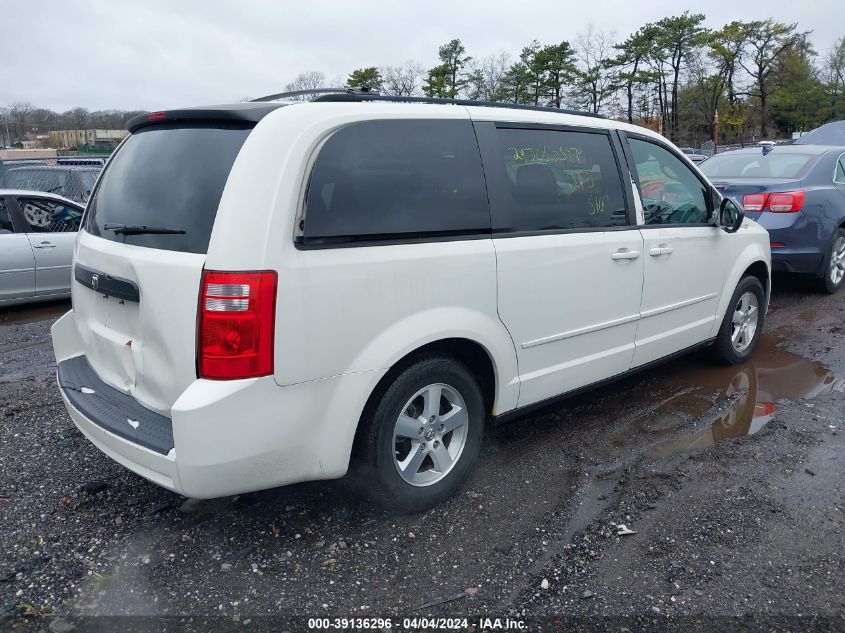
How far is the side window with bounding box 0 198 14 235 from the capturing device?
7477mm

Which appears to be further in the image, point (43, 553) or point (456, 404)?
point (456, 404)

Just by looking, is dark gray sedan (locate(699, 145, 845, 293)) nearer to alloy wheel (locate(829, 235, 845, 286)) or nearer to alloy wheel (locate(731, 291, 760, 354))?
alloy wheel (locate(829, 235, 845, 286))

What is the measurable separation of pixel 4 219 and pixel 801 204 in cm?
872

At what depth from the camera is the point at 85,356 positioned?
133 inches

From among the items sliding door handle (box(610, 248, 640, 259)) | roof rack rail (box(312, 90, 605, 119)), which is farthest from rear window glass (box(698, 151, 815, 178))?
roof rack rail (box(312, 90, 605, 119))

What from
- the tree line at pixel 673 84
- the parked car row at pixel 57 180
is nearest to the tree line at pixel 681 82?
the tree line at pixel 673 84

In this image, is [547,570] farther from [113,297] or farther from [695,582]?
[113,297]

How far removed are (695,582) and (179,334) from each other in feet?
Answer: 7.39

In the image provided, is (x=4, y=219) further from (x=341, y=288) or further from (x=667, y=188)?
(x=667, y=188)

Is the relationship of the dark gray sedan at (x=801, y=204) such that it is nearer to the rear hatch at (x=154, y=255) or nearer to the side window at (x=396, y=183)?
the side window at (x=396, y=183)

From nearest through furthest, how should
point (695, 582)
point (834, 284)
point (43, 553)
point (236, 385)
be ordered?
point (236, 385)
point (695, 582)
point (43, 553)
point (834, 284)

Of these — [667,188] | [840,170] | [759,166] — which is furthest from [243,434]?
[840,170]

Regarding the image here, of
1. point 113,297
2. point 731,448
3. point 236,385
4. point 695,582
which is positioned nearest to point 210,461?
point 236,385

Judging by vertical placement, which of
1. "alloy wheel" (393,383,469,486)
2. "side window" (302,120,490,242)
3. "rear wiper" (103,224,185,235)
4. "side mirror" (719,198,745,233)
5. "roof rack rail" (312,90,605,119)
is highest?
"roof rack rail" (312,90,605,119)
